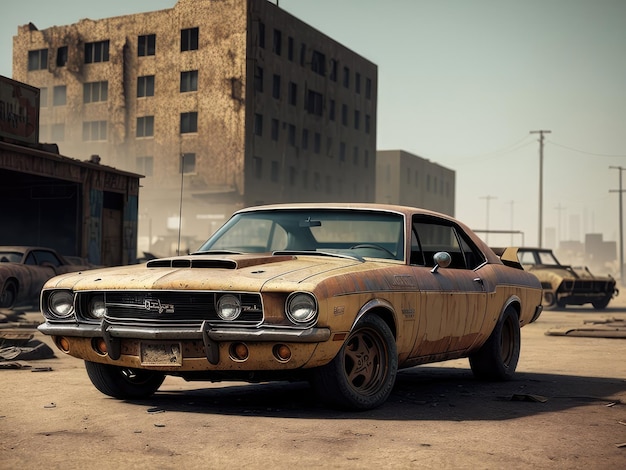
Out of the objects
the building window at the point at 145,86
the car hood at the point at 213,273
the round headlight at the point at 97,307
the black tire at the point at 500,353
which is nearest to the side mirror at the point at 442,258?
the car hood at the point at 213,273

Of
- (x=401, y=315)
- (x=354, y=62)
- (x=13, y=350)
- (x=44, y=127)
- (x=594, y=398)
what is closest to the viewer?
(x=401, y=315)

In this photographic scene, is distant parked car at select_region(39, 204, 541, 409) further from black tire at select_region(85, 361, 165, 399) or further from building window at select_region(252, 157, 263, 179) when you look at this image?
building window at select_region(252, 157, 263, 179)

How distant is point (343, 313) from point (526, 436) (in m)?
1.34

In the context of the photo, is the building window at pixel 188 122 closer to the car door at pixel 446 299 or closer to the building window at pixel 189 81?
the building window at pixel 189 81

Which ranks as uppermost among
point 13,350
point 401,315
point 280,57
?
point 280,57

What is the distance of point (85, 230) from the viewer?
2803 cm

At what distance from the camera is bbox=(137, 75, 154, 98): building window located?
195ft

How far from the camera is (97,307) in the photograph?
6340 mm

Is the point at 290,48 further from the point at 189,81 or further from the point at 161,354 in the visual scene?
the point at 161,354

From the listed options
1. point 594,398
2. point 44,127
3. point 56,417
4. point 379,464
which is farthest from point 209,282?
point 44,127

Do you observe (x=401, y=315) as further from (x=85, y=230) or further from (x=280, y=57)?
(x=280, y=57)

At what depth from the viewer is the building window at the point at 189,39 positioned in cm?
5757

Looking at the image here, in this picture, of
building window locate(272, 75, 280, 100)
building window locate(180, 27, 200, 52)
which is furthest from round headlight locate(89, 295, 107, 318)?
building window locate(272, 75, 280, 100)

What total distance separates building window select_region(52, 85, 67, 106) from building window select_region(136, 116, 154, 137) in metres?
7.41
